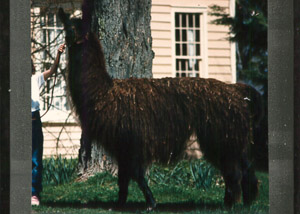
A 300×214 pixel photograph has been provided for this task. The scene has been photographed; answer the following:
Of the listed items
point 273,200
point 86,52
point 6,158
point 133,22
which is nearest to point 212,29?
point 133,22

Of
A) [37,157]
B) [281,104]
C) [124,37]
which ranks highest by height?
[124,37]

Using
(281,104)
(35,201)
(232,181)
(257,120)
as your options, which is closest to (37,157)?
(35,201)

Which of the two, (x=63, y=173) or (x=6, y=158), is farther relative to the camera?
(x=63, y=173)

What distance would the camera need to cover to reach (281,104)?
5.99 metres

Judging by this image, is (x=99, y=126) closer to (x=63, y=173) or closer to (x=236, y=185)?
(x=63, y=173)

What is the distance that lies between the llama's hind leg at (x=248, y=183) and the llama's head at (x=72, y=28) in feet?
6.96

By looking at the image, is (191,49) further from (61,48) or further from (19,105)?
(19,105)

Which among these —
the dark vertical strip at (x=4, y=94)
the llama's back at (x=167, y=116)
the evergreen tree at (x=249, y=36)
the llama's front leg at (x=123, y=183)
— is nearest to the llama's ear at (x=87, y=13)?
the llama's back at (x=167, y=116)

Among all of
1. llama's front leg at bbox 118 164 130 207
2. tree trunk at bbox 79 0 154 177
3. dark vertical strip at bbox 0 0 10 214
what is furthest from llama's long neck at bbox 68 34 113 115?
dark vertical strip at bbox 0 0 10 214

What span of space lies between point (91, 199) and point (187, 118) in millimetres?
1308

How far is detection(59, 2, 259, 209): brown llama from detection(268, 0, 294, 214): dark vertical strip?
930 mm

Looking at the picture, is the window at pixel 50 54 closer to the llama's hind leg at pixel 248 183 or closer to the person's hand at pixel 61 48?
the person's hand at pixel 61 48

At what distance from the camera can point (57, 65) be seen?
695 centimetres

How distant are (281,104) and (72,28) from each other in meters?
2.16
